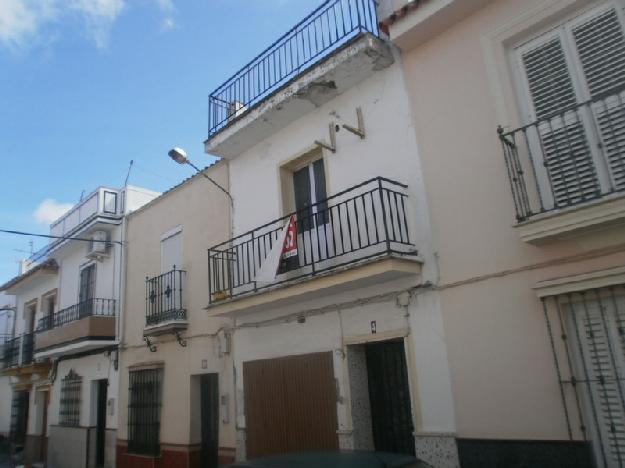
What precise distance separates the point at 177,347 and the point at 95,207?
5389mm

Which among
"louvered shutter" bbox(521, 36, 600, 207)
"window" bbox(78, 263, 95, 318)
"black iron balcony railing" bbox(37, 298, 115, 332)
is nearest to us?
"louvered shutter" bbox(521, 36, 600, 207)

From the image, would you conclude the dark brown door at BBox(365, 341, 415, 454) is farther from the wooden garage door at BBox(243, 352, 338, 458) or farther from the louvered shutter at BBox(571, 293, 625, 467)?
the louvered shutter at BBox(571, 293, 625, 467)

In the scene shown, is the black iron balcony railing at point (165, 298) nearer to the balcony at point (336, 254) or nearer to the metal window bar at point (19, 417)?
the balcony at point (336, 254)

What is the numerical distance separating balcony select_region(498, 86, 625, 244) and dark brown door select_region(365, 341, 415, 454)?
8.95ft

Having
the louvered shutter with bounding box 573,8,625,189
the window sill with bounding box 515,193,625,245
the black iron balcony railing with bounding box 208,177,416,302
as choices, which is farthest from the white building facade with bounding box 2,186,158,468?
the louvered shutter with bounding box 573,8,625,189

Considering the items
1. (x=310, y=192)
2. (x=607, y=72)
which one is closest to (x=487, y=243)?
(x=607, y=72)

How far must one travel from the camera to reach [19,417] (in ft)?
64.5

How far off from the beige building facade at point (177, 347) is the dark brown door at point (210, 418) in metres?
0.02

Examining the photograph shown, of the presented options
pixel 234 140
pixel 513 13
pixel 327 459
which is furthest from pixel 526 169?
pixel 234 140

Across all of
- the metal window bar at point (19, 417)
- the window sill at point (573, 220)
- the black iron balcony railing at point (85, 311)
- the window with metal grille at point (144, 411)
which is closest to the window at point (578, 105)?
the window sill at point (573, 220)

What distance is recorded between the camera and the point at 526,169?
18.9ft

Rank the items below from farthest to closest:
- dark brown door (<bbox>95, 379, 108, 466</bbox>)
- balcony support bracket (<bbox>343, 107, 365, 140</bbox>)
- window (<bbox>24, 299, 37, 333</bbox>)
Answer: window (<bbox>24, 299, 37, 333</bbox>), dark brown door (<bbox>95, 379, 108, 466</bbox>), balcony support bracket (<bbox>343, 107, 365, 140</bbox>)

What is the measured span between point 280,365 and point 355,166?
3358 mm

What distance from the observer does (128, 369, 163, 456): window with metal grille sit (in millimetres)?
11023
